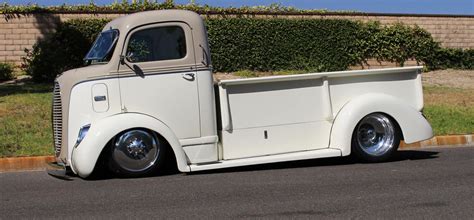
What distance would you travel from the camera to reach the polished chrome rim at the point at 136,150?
28.1 ft

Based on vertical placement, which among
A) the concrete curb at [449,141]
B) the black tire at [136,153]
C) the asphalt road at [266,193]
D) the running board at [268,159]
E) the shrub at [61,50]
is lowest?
the concrete curb at [449,141]

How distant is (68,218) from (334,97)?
14.3ft

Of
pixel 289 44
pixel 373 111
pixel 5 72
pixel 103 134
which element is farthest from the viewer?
pixel 289 44

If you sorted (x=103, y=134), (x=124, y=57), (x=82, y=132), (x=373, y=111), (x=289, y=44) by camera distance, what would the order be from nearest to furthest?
1. (x=103, y=134)
2. (x=82, y=132)
3. (x=124, y=57)
4. (x=373, y=111)
5. (x=289, y=44)

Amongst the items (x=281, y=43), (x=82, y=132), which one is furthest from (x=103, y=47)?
(x=281, y=43)

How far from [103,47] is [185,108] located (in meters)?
1.45

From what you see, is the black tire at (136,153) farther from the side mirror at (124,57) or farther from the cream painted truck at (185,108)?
the side mirror at (124,57)

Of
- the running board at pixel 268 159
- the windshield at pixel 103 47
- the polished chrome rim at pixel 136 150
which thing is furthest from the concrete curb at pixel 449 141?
the windshield at pixel 103 47

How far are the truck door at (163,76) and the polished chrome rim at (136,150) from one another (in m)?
0.30

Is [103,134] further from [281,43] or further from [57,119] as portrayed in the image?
[281,43]

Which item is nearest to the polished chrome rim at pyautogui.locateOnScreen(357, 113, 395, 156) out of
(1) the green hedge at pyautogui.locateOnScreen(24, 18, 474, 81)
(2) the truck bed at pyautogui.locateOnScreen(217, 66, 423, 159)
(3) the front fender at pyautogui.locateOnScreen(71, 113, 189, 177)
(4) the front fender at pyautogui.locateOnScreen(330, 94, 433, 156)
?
(4) the front fender at pyautogui.locateOnScreen(330, 94, 433, 156)

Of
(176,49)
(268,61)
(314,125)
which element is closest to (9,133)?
(176,49)

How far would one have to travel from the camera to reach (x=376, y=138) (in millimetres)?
9773

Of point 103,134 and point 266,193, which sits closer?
point 266,193
